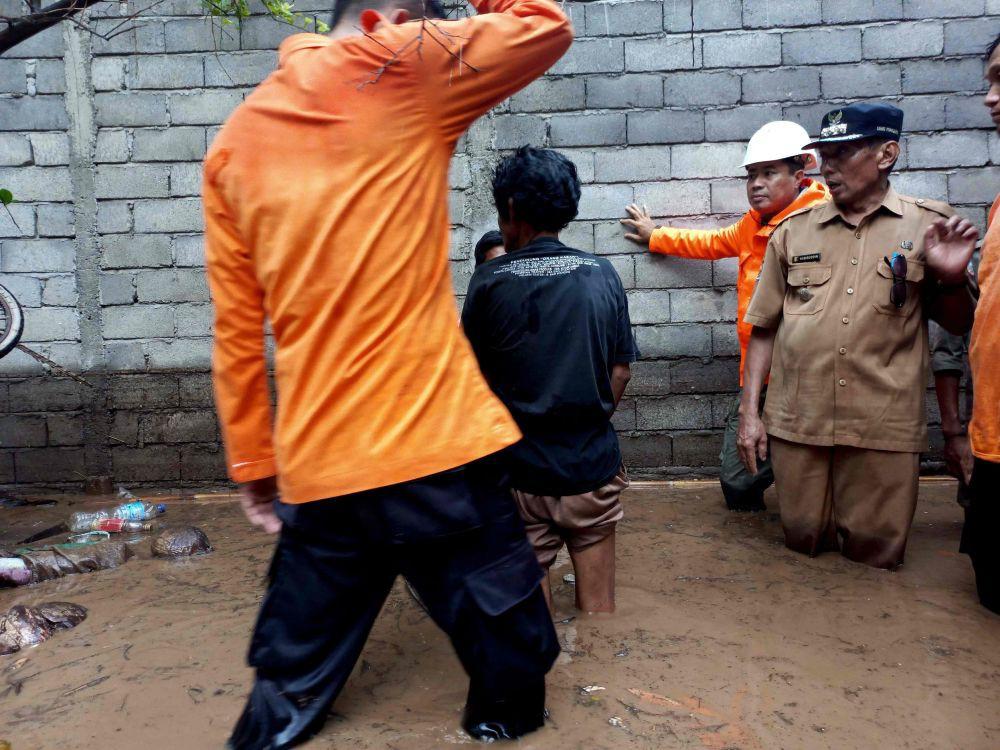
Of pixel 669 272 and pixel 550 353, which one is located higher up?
pixel 669 272

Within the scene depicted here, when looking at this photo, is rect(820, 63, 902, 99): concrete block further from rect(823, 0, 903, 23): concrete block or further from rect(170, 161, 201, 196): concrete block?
rect(170, 161, 201, 196): concrete block

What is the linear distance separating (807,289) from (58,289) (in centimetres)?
436

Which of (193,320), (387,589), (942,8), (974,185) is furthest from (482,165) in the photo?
(387,589)

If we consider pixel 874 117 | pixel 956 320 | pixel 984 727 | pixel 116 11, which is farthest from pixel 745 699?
pixel 116 11

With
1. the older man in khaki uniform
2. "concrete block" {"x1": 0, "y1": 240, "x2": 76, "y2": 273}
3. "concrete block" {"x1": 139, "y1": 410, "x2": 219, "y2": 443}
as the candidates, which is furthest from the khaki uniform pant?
"concrete block" {"x1": 0, "y1": 240, "x2": 76, "y2": 273}

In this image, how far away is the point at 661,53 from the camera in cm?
469

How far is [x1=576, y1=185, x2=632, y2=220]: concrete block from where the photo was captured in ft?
15.8

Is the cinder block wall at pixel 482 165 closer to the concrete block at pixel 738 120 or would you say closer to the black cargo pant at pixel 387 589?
the concrete block at pixel 738 120

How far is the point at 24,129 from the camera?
16.0ft

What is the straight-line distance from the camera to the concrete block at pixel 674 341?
4832 mm

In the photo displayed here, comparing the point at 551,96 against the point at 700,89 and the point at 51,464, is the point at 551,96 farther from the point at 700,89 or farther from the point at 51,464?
the point at 51,464

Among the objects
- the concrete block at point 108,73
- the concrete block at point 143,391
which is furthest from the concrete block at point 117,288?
the concrete block at point 108,73

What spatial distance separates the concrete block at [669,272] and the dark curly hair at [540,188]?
2.23 metres

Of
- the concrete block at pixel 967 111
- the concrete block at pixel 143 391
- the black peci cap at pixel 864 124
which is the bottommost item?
the concrete block at pixel 143 391
